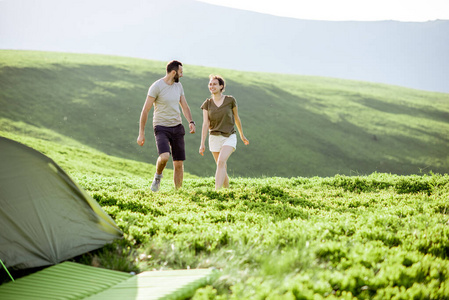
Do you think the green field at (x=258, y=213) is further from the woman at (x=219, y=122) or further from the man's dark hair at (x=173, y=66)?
the man's dark hair at (x=173, y=66)

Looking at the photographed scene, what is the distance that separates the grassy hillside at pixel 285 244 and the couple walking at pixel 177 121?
2.87 ft

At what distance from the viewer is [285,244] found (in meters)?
6.43

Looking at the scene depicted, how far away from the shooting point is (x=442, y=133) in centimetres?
5956

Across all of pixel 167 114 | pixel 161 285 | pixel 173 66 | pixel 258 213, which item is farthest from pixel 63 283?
pixel 173 66

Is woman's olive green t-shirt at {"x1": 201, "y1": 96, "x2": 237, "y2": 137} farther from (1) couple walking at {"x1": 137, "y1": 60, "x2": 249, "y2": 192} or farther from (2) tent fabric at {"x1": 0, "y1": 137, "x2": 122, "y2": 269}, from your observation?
(2) tent fabric at {"x1": 0, "y1": 137, "x2": 122, "y2": 269}

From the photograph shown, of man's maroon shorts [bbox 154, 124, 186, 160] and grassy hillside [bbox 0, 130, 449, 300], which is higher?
man's maroon shorts [bbox 154, 124, 186, 160]

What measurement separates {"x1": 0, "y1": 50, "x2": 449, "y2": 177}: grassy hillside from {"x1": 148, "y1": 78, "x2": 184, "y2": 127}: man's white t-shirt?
23800 mm

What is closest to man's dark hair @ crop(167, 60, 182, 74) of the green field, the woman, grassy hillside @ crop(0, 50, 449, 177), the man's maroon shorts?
the woman

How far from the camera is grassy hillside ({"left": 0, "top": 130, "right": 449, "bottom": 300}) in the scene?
4812 millimetres

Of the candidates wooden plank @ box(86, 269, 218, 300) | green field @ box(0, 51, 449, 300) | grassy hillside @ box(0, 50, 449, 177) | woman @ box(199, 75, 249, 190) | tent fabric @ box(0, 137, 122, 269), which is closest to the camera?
wooden plank @ box(86, 269, 218, 300)

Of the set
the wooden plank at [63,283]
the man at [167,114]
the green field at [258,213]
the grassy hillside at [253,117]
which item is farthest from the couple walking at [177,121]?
the grassy hillside at [253,117]

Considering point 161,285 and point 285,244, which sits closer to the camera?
point 161,285

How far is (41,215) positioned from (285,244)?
3.59 meters

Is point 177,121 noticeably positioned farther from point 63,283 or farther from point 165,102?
point 63,283
